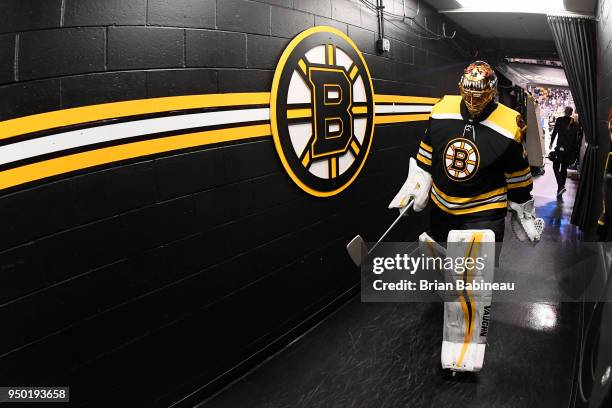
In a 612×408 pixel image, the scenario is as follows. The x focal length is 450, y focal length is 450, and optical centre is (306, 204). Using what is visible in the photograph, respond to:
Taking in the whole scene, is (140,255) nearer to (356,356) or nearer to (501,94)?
(356,356)

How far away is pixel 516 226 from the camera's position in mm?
2475

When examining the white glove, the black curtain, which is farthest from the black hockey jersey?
the black curtain

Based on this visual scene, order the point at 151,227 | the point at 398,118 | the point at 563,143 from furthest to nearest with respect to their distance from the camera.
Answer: the point at 563,143 → the point at 398,118 → the point at 151,227

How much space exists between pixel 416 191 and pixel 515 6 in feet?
10.0

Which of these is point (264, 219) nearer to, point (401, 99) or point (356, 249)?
point (356, 249)

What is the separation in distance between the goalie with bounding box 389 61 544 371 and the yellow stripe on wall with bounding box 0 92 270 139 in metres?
1.05

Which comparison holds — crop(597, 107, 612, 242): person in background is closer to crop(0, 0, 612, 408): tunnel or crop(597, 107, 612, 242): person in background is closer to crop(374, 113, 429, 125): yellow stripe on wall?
crop(0, 0, 612, 408): tunnel

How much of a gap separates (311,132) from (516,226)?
1.26 m

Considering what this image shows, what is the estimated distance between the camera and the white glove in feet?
8.36

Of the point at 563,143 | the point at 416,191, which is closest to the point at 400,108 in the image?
the point at 416,191

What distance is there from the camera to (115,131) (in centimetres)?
162

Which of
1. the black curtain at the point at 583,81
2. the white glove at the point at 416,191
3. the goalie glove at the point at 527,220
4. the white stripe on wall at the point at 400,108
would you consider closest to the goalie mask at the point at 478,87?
the white glove at the point at 416,191

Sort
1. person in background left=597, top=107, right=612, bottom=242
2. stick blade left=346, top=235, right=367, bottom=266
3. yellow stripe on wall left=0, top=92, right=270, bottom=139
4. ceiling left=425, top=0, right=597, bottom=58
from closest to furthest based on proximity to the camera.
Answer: yellow stripe on wall left=0, top=92, right=270, bottom=139 < person in background left=597, top=107, right=612, bottom=242 < stick blade left=346, top=235, right=367, bottom=266 < ceiling left=425, top=0, right=597, bottom=58

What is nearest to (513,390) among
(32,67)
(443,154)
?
(443,154)
